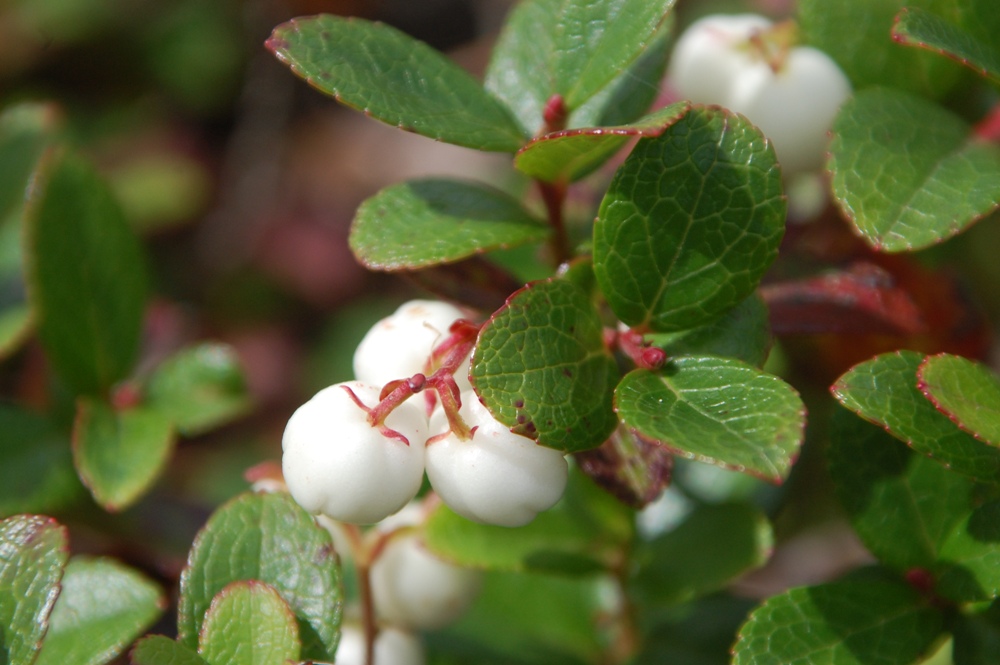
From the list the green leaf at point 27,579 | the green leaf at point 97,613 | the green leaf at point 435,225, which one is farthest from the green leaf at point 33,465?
the green leaf at point 435,225

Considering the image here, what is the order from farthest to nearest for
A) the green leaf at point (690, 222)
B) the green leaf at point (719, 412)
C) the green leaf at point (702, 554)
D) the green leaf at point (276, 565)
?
→ the green leaf at point (702, 554) → the green leaf at point (276, 565) → the green leaf at point (690, 222) → the green leaf at point (719, 412)

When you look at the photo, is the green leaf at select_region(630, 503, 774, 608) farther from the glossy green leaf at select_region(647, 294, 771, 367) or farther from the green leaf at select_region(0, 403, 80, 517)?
the green leaf at select_region(0, 403, 80, 517)

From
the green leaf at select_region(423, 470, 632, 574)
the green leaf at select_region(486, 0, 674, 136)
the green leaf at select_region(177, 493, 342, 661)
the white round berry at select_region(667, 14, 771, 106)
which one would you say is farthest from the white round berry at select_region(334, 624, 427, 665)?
the white round berry at select_region(667, 14, 771, 106)

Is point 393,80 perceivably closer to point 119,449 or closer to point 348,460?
point 348,460

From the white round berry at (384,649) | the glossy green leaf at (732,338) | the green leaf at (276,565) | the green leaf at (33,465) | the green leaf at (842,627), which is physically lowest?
the white round berry at (384,649)

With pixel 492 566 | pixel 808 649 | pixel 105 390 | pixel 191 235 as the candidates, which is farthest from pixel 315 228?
pixel 808 649

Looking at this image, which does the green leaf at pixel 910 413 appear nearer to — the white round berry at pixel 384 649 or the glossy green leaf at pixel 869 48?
the glossy green leaf at pixel 869 48

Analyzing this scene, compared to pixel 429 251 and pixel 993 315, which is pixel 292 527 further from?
pixel 993 315
